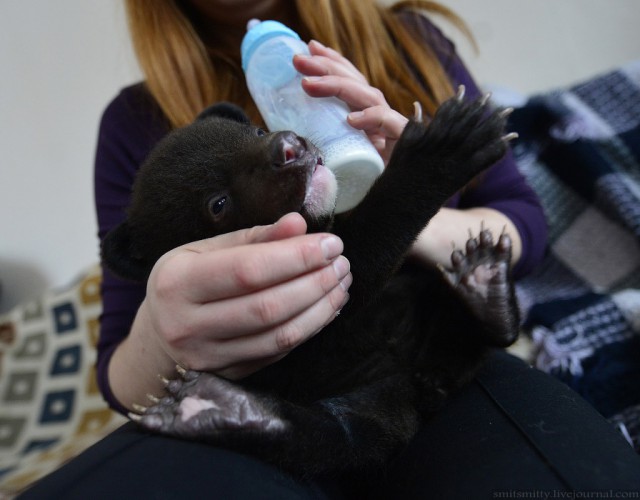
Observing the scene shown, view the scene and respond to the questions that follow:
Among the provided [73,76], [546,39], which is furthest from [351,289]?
[73,76]

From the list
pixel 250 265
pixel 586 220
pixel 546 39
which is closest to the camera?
pixel 250 265

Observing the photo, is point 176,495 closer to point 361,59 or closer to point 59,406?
point 361,59

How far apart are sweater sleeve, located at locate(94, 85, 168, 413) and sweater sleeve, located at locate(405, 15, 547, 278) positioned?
82 centimetres

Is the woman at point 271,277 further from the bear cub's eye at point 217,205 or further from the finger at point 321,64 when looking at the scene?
the bear cub's eye at point 217,205

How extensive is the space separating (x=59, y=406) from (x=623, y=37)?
2.87 metres

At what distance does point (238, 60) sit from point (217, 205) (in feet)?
2.42

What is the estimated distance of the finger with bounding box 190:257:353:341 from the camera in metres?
0.67

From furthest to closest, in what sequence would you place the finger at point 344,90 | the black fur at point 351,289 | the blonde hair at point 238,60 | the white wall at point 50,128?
1. the white wall at point 50,128
2. the blonde hair at point 238,60
3. the finger at point 344,90
4. the black fur at point 351,289

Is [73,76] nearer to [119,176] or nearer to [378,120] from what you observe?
[119,176]

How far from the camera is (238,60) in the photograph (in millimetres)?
1451

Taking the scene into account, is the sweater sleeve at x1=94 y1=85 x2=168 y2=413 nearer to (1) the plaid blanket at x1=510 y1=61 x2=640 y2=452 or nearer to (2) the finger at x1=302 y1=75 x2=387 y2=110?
(2) the finger at x1=302 y1=75 x2=387 y2=110

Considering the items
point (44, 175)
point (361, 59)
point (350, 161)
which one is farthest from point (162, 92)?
point (44, 175)

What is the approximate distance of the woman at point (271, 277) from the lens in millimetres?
664

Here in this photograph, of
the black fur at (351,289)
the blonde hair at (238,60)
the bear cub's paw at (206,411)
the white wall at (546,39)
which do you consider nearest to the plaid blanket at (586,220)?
the white wall at (546,39)
